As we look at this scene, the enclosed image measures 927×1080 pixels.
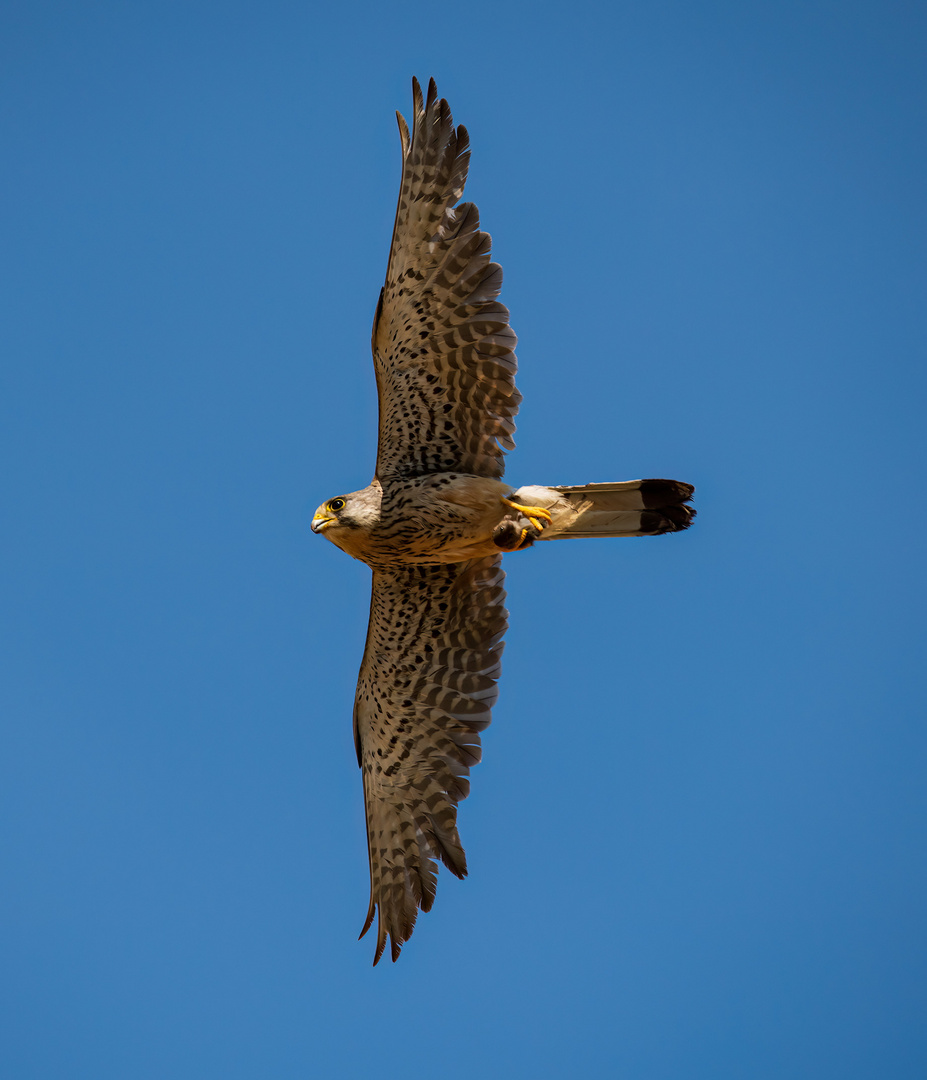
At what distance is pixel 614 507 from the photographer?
7.62m

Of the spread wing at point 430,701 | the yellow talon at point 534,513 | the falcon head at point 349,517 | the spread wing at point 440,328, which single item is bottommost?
the spread wing at point 430,701

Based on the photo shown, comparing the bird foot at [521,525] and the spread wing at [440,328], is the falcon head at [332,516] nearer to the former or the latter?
the spread wing at [440,328]

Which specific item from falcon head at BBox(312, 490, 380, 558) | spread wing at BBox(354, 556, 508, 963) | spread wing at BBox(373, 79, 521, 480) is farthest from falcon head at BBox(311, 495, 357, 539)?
spread wing at BBox(354, 556, 508, 963)

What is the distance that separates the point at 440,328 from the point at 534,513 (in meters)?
1.44

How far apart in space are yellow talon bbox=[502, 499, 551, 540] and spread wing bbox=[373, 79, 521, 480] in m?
0.31

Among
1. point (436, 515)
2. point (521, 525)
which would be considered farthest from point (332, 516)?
point (521, 525)

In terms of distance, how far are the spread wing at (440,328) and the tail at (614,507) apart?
18.1 inches

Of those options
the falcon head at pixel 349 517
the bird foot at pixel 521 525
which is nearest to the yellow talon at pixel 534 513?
the bird foot at pixel 521 525

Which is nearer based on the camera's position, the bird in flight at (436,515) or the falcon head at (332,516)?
the bird in flight at (436,515)

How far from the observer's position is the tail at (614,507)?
7.48 metres

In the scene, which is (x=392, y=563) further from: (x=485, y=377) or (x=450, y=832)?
(x=450, y=832)

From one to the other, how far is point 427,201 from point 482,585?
9.31 feet

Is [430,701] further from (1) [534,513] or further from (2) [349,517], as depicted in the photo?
(1) [534,513]

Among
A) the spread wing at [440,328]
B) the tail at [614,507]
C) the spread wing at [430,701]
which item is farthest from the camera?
the spread wing at [430,701]
